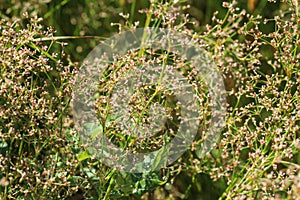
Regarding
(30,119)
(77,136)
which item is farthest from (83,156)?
(30,119)

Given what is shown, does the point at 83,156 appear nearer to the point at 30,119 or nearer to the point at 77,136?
the point at 77,136

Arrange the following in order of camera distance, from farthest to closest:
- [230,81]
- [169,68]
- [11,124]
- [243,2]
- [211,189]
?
[243,2]
[230,81]
[211,189]
[169,68]
[11,124]

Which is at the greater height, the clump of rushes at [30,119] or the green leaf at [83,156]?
the clump of rushes at [30,119]

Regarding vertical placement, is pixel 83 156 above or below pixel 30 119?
below

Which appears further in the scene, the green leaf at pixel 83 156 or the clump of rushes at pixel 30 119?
the green leaf at pixel 83 156

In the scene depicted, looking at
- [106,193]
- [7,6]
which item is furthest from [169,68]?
[7,6]

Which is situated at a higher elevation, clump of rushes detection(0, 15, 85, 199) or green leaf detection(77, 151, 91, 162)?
clump of rushes detection(0, 15, 85, 199)

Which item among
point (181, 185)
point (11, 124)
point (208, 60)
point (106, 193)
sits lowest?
point (181, 185)

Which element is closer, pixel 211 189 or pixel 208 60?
pixel 208 60

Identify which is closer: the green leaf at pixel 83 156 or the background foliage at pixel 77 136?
the background foliage at pixel 77 136

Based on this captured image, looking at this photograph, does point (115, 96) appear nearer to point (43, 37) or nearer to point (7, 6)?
point (43, 37)

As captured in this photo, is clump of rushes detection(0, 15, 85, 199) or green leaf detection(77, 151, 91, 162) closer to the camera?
clump of rushes detection(0, 15, 85, 199)
